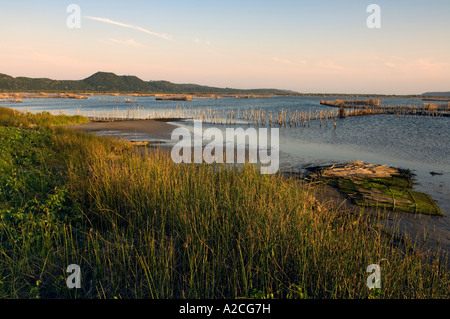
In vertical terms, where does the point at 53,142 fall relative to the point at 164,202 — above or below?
above

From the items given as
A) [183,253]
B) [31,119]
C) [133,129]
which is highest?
[31,119]

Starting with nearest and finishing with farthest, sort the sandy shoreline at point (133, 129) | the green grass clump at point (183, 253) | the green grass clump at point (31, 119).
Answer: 1. the green grass clump at point (183, 253)
2. the green grass clump at point (31, 119)
3. the sandy shoreline at point (133, 129)

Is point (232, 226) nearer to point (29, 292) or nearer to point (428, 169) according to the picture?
point (29, 292)

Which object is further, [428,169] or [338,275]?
[428,169]

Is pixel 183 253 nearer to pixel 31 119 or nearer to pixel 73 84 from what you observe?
pixel 31 119

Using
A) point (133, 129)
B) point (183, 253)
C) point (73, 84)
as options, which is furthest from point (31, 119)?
point (73, 84)

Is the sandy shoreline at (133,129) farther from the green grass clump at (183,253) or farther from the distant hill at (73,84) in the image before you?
the distant hill at (73,84)

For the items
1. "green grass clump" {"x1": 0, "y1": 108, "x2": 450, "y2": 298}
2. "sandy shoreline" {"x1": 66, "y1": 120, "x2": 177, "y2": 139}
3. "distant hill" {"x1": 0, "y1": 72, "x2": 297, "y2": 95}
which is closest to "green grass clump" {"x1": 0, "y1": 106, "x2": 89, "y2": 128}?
"sandy shoreline" {"x1": 66, "y1": 120, "x2": 177, "y2": 139}

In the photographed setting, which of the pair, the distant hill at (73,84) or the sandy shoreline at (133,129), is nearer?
the sandy shoreline at (133,129)

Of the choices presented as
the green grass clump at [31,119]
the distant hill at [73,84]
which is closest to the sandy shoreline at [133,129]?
the green grass clump at [31,119]

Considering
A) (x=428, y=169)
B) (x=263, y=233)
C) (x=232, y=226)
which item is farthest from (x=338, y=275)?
(x=428, y=169)

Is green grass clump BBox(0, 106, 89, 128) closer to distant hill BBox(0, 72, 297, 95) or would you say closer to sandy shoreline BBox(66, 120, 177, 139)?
sandy shoreline BBox(66, 120, 177, 139)

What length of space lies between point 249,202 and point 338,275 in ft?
6.43
